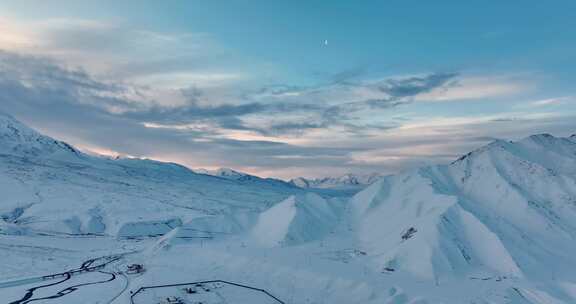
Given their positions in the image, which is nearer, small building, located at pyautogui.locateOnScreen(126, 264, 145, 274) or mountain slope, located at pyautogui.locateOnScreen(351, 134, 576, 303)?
mountain slope, located at pyautogui.locateOnScreen(351, 134, 576, 303)

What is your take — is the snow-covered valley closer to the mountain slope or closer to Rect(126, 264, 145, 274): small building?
the mountain slope

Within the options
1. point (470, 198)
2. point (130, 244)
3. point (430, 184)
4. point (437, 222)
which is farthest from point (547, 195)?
point (130, 244)

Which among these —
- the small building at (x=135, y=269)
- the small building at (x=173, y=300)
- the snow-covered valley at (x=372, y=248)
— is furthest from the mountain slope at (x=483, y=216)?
the small building at (x=135, y=269)

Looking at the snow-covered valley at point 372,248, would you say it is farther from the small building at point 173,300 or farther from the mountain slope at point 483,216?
the small building at point 173,300

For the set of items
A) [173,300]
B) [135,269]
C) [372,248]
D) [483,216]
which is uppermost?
[483,216]

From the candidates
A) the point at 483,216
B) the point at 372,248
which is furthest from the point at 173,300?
the point at 483,216

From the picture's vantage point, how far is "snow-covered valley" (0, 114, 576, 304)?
3484 inches

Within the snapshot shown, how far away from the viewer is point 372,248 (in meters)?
119

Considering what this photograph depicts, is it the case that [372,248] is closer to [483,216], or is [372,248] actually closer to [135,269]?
[483,216]

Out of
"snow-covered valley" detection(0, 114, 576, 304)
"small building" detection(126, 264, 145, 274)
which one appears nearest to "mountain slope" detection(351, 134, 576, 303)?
"snow-covered valley" detection(0, 114, 576, 304)

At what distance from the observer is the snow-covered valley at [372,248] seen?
3484 inches

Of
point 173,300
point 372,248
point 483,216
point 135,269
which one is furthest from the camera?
point 483,216

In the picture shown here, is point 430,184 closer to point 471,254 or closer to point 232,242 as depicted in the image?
point 471,254

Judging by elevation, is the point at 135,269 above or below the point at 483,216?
below
